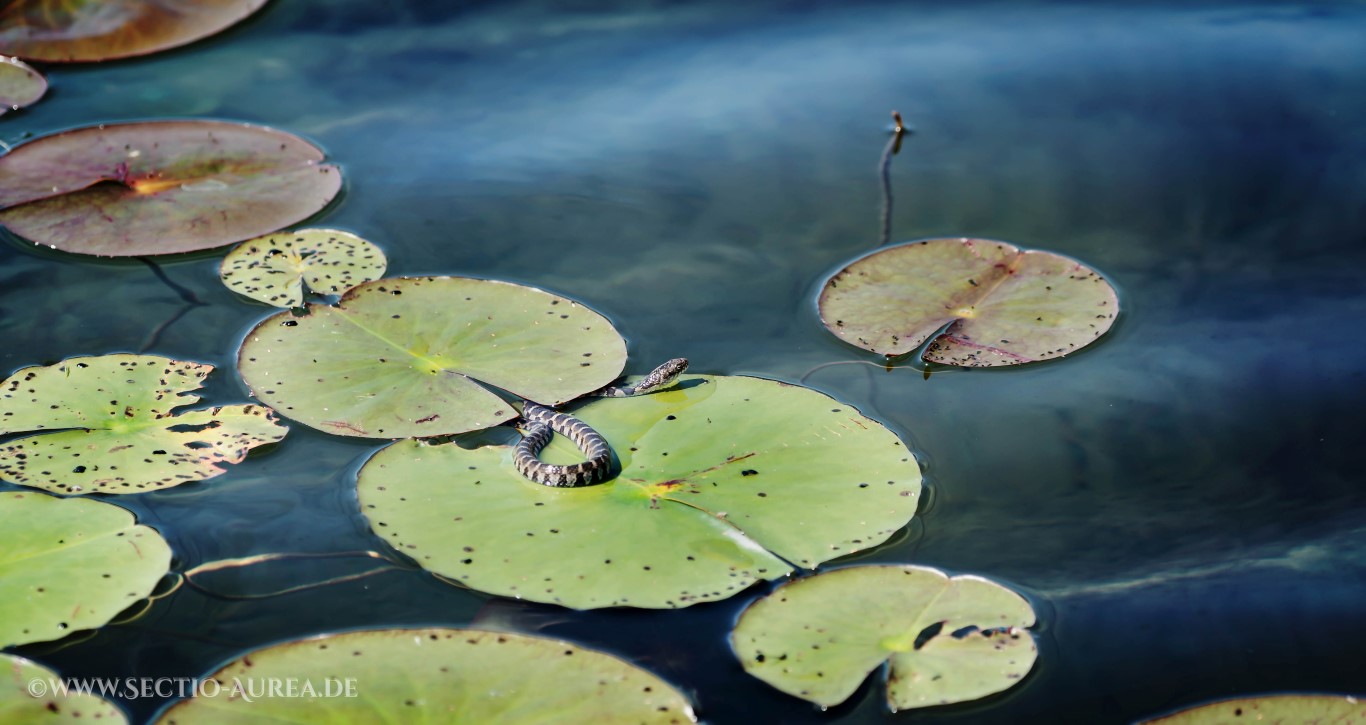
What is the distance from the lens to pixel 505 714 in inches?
125

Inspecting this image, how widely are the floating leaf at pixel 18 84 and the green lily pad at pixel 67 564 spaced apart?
3596mm

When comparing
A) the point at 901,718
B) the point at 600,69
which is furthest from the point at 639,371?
the point at 600,69

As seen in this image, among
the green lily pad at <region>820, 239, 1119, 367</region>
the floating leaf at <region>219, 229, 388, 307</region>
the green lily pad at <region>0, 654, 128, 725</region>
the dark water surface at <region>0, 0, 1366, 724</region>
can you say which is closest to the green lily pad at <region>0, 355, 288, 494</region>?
the dark water surface at <region>0, 0, 1366, 724</region>

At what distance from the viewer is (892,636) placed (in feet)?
11.6

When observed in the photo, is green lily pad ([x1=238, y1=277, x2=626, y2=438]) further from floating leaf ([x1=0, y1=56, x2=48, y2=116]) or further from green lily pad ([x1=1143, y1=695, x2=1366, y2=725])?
floating leaf ([x1=0, y1=56, x2=48, y2=116])

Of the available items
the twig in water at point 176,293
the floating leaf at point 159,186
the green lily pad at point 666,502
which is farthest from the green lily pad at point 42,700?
the floating leaf at point 159,186

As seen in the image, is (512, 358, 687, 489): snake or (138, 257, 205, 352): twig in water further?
(138, 257, 205, 352): twig in water

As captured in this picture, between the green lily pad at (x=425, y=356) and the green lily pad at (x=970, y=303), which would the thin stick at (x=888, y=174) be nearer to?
the green lily pad at (x=970, y=303)

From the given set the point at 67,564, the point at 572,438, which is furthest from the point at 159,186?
the point at 572,438

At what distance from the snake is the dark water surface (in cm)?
18

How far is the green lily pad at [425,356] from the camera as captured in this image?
455cm

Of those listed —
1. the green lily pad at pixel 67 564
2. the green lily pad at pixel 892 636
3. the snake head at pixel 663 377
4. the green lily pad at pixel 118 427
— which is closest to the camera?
the green lily pad at pixel 892 636

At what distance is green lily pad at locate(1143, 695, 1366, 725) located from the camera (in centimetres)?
325

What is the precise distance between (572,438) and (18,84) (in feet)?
15.3
